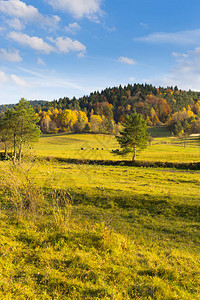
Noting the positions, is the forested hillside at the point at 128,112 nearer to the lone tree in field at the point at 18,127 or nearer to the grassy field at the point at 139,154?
the grassy field at the point at 139,154

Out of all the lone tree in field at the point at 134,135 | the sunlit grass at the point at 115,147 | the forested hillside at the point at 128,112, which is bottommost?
the sunlit grass at the point at 115,147

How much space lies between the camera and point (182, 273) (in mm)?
5309

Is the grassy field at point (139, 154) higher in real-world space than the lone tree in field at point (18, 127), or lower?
lower

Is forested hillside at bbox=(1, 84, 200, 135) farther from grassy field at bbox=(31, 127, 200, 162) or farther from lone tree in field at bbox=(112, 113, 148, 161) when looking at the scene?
lone tree in field at bbox=(112, 113, 148, 161)

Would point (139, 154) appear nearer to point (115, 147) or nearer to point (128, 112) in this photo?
point (115, 147)

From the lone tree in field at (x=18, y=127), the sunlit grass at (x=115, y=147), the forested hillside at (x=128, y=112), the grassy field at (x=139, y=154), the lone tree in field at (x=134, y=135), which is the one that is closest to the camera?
the lone tree in field at (x=18, y=127)

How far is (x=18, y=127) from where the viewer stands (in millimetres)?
40188

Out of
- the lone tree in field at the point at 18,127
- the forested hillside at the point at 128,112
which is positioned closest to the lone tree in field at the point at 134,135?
the lone tree in field at the point at 18,127

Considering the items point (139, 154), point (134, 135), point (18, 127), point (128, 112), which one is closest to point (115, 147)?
point (139, 154)

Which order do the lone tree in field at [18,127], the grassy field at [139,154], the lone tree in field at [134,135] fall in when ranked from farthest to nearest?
the grassy field at [139,154] < the lone tree in field at [134,135] < the lone tree in field at [18,127]

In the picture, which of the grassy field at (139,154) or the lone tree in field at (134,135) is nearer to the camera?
the lone tree in field at (134,135)

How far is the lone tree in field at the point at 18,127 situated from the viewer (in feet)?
128

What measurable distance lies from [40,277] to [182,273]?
415cm

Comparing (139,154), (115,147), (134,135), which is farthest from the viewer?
(115,147)
